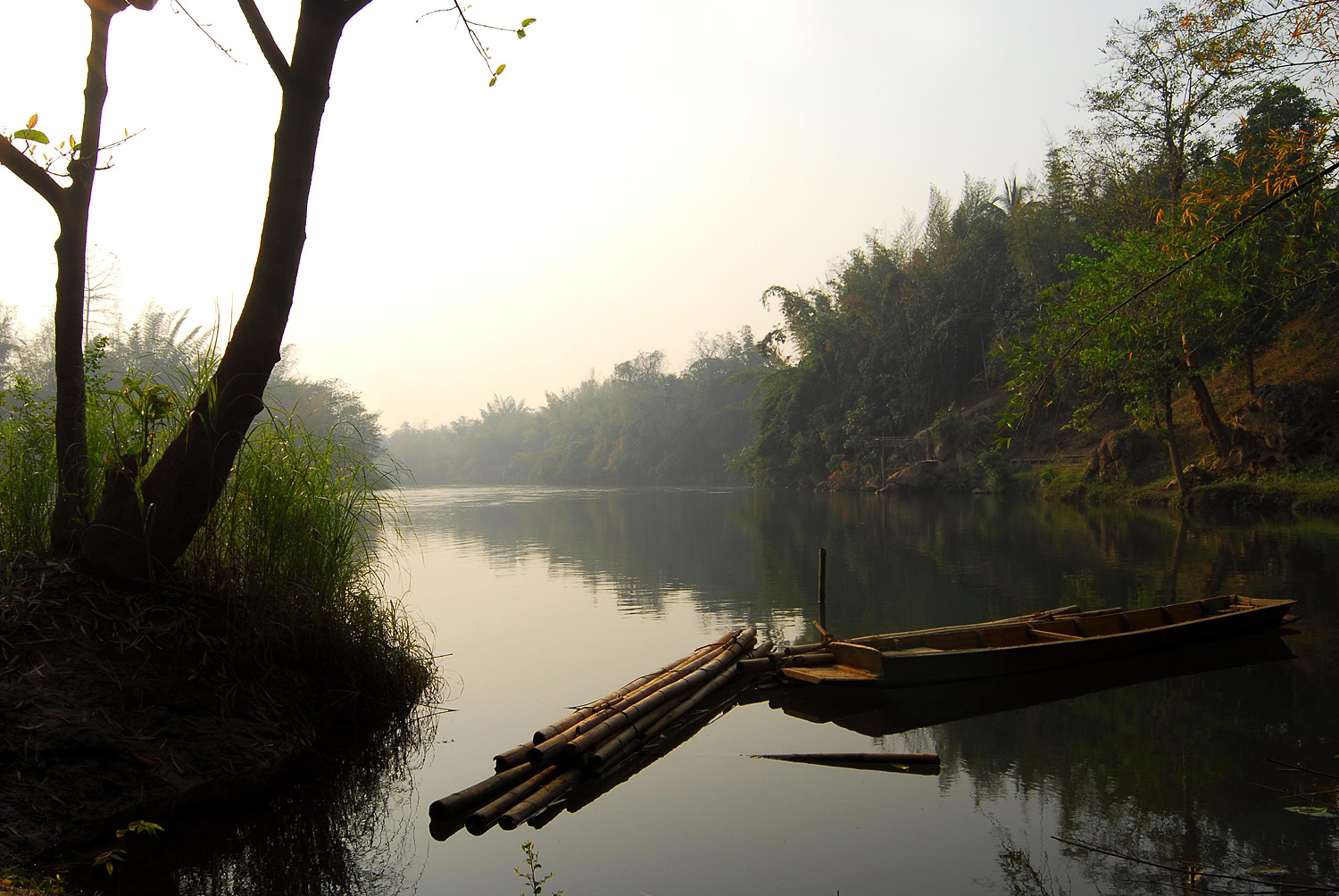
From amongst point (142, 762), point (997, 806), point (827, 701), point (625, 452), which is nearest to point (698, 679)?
point (827, 701)

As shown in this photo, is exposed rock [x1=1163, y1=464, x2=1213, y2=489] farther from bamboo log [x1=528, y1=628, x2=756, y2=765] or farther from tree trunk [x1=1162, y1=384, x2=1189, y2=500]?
bamboo log [x1=528, y1=628, x2=756, y2=765]

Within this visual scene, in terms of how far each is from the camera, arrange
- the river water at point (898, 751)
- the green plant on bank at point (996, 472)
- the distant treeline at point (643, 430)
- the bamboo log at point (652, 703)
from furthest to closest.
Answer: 1. the distant treeline at point (643, 430)
2. the green plant on bank at point (996, 472)
3. the bamboo log at point (652, 703)
4. the river water at point (898, 751)

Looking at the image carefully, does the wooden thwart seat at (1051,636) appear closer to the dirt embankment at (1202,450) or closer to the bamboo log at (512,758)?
the bamboo log at (512,758)

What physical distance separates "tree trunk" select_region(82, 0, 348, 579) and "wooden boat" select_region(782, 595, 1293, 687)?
4456 mm

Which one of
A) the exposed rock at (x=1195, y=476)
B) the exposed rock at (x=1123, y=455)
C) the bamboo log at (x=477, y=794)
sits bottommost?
the bamboo log at (x=477, y=794)

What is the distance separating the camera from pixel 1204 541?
567 inches

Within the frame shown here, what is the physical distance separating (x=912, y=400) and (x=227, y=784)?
33.7 metres

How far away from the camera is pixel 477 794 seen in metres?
4.73

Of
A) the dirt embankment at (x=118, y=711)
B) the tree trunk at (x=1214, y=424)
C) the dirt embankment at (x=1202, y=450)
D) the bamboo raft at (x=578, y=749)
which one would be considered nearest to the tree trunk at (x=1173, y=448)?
the dirt embankment at (x=1202, y=450)

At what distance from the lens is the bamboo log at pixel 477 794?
15.0ft

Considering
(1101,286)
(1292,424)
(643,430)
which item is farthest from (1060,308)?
(643,430)

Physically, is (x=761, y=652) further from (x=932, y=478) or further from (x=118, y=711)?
(x=932, y=478)

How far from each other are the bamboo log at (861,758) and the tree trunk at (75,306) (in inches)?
174

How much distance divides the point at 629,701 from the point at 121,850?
9.82 feet
